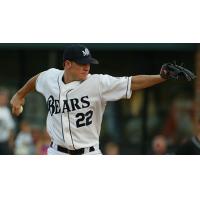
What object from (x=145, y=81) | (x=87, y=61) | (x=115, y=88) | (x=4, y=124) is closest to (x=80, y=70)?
(x=87, y=61)

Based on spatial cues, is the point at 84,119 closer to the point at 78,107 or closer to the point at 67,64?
the point at 78,107

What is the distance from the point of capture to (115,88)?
6969mm

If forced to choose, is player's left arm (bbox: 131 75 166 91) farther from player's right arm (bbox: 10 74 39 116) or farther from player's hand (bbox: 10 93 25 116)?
player's hand (bbox: 10 93 25 116)

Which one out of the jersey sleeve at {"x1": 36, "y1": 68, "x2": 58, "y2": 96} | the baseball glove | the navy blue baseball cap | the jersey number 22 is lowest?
the jersey number 22

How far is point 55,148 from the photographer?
7.44 meters

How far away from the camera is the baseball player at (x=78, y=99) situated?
7.04 meters

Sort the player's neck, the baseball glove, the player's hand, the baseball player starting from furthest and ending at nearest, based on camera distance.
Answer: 1. the player's hand
2. the player's neck
3. the baseball player
4. the baseball glove

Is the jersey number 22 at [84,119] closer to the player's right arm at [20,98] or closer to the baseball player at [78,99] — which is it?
the baseball player at [78,99]

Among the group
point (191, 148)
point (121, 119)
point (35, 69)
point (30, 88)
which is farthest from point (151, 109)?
point (30, 88)

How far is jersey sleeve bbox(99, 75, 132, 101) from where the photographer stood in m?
6.91

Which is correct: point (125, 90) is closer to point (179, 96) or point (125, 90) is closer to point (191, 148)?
point (191, 148)

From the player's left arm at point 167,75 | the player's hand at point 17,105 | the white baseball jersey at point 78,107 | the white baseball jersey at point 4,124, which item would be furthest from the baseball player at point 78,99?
the white baseball jersey at point 4,124

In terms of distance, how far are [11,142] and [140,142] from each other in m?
2.45

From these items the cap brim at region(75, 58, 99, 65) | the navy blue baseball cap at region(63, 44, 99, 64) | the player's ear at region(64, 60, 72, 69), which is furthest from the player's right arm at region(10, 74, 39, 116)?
the cap brim at region(75, 58, 99, 65)
